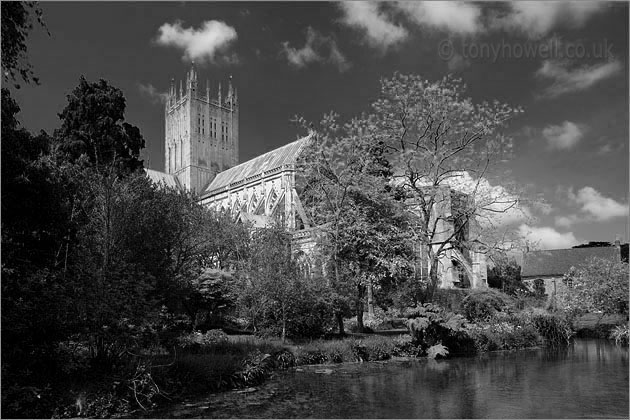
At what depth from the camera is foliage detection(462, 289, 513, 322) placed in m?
29.9

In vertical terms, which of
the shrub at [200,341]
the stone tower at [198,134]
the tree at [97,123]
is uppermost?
the stone tower at [198,134]

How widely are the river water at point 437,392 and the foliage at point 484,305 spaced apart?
28.9ft

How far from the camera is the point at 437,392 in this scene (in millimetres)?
14453

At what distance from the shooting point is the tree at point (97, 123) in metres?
30.9

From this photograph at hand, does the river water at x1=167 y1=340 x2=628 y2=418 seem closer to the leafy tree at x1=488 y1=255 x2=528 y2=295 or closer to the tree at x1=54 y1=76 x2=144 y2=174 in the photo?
the tree at x1=54 y1=76 x2=144 y2=174

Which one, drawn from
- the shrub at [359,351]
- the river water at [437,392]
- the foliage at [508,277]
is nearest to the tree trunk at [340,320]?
the shrub at [359,351]

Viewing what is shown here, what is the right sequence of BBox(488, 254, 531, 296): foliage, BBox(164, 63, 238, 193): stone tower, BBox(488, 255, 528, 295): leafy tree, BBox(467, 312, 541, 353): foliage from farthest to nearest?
1. BBox(164, 63, 238, 193): stone tower
2. BBox(488, 255, 528, 295): leafy tree
3. BBox(488, 254, 531, 296): foliage
4. BBox(467, 312, 541, 353): foliage

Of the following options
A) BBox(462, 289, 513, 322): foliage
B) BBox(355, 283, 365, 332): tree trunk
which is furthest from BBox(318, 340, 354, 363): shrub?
BBox(462, 289, 513, 322): foliage

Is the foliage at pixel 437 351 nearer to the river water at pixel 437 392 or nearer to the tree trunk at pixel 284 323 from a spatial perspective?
the river water at pixel 437 392

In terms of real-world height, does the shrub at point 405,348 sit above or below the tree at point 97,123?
below

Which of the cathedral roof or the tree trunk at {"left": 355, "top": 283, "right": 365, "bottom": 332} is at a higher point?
the cathedral roof

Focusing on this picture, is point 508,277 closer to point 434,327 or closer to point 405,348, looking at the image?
point 434,327

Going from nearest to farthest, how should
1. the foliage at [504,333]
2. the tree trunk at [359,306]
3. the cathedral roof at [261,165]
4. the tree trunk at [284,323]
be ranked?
the tree trunk at [284,323]
the foliage at [504,333]
the tree trunk at [359,306]
the cathedral roof at [261,165]

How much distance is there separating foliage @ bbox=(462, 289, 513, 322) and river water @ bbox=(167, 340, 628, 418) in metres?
8.82
